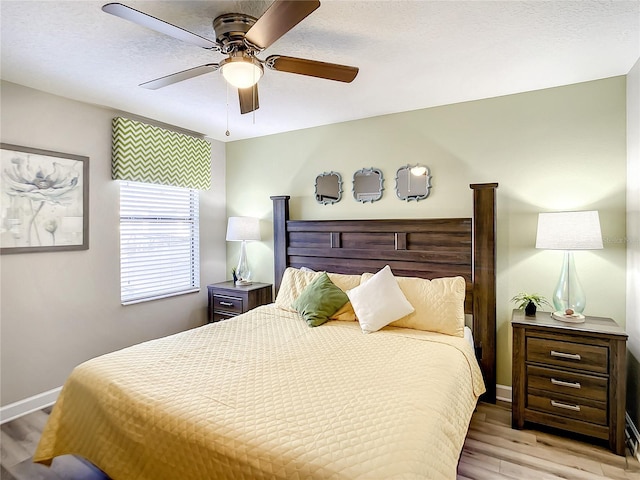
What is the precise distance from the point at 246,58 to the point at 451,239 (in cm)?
214

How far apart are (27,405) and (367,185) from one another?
3448mm

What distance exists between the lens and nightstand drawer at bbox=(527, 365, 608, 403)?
87.7 inches

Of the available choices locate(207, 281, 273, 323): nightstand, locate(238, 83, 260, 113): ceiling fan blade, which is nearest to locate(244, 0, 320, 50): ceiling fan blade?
locate(238, 83, 260, 113): ceiling fan blade

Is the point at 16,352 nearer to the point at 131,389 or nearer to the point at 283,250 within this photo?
the point at 131,389

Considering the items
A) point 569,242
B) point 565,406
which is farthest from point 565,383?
point 569,242

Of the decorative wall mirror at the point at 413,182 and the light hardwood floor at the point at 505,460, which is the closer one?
the light hardwood floor at the point at 505,460

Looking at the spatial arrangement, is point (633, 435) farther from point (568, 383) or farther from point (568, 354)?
point (568, 354)

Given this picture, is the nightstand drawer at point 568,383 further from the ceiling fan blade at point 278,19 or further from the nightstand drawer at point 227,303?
the nightstand drawer at point 227,303

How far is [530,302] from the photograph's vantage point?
2.61 meters

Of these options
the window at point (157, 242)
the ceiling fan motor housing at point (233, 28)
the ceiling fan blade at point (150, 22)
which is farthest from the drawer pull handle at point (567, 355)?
the window at point (157, 242)

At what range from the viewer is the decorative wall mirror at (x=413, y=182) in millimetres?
Result: 3199

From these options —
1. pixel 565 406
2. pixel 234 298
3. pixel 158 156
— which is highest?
pixel 158 156

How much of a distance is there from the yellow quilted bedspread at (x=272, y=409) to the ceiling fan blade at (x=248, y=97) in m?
1.59

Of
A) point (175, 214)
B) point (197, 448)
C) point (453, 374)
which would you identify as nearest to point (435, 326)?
point (453, 374)
